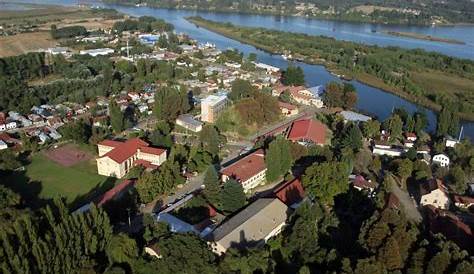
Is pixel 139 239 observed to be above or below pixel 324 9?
below

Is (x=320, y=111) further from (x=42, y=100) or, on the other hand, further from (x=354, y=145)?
(x=42, y=100)

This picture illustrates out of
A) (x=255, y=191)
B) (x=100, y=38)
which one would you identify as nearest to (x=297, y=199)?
(x=255, y=191)

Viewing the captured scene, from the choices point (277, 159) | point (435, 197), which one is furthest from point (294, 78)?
point (435, 197)

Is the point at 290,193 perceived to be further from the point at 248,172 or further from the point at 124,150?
the point at 124,150

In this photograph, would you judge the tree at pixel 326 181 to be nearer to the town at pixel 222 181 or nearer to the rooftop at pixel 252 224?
the town at pixel 222 181

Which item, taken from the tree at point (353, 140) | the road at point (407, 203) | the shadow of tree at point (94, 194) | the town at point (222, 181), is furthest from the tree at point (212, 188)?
the tree at point (353, 140)

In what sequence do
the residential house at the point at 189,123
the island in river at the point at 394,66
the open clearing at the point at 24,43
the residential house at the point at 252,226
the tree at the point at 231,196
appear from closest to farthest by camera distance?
the residential house at the point at 252,226
the tree at the point at 231,196
the residential house at the point at 189,123
the island in river at the point at 394,66
the open clearing at the point at 24,43
